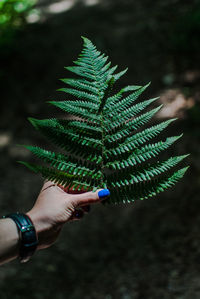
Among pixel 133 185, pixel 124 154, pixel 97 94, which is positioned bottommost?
pixel 133 185

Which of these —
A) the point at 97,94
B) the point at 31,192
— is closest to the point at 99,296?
the point at 31,192

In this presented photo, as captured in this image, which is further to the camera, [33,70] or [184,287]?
[33,70]

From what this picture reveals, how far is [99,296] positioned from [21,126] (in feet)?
14.2

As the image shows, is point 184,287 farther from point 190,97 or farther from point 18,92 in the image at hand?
point 18,92

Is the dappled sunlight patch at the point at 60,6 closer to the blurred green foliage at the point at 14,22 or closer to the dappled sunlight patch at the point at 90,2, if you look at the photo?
the dappled sunlight patch at the point at 90,2

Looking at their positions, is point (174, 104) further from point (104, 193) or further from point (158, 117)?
point (104, 193)

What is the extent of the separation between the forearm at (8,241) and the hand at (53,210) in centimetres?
15

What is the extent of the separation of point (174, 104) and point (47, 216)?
15.8 ft

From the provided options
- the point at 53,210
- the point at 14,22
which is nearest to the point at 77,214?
the point at 53,210

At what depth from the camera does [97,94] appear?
204cm

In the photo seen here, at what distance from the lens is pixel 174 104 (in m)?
6.45

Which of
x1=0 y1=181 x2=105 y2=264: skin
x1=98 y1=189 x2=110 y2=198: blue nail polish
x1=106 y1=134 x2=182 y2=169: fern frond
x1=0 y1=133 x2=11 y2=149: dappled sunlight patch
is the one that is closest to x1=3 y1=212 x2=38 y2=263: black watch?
x1=0 y1=181 x2=105 y2=264: skin

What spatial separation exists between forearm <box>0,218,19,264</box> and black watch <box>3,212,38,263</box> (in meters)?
0.03

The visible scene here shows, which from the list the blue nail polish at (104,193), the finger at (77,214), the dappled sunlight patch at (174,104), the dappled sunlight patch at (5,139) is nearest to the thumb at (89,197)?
the blue nail polish at (104,193)
